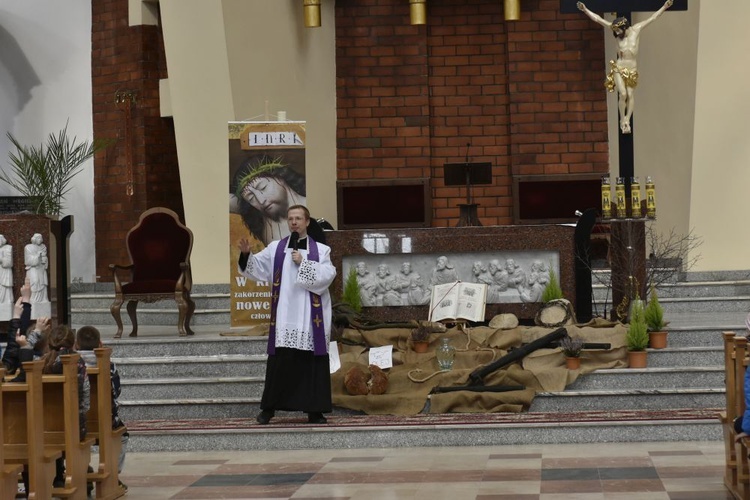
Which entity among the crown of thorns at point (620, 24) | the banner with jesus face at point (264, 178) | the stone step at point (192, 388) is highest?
the crown of thorns at point (620, 24)

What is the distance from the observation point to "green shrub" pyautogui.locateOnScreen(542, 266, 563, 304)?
10.4 m

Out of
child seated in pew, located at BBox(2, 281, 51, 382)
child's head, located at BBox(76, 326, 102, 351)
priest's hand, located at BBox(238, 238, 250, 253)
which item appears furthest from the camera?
priest's hand, located at BBox(238, 238, 250, 253)

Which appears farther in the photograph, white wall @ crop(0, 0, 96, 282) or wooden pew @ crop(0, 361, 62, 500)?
white wall @ crop(0, 0, 96, 282)

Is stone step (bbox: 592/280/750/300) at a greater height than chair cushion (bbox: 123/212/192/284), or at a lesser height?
lesser

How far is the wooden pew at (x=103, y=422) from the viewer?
6.29m

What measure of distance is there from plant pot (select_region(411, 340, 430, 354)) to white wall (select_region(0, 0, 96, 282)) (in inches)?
234

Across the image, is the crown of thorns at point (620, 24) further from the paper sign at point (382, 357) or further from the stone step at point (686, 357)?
the paper sign at point (382, 357)

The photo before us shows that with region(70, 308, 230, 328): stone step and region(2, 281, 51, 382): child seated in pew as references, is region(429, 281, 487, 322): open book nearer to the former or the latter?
region(70, 308, 230, 328): stone step

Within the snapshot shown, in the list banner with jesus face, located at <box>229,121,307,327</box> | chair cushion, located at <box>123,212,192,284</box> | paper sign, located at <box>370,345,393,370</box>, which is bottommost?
paper sign, located at <box>370,345,393,370</box>

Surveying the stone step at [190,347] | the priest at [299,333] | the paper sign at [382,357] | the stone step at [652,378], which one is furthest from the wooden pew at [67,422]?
the stone step at [652,378]

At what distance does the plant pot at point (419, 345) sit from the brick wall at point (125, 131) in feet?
17.5

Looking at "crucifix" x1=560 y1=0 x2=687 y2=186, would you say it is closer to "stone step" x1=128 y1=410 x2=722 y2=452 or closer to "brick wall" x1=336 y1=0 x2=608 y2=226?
"stone step" x1=128 y1=410 x2=722 y2=452

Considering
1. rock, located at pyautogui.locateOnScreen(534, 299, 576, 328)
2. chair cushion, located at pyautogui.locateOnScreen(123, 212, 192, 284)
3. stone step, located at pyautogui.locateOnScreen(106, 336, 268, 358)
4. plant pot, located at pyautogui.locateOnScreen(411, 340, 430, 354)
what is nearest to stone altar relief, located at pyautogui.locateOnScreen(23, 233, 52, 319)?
stone step, located at pyautogui.locateOnScreen(106, 336, 268, 358)

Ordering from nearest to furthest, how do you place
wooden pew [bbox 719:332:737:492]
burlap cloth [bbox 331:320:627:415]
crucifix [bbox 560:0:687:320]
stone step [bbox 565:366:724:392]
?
wooden pew [bbox 719:332:737:492] → burlap cloth [bbox 331:320:627:415] → stone step [bbox 565:366:724:392] → crucifix [bbox 560:0:687:320]
